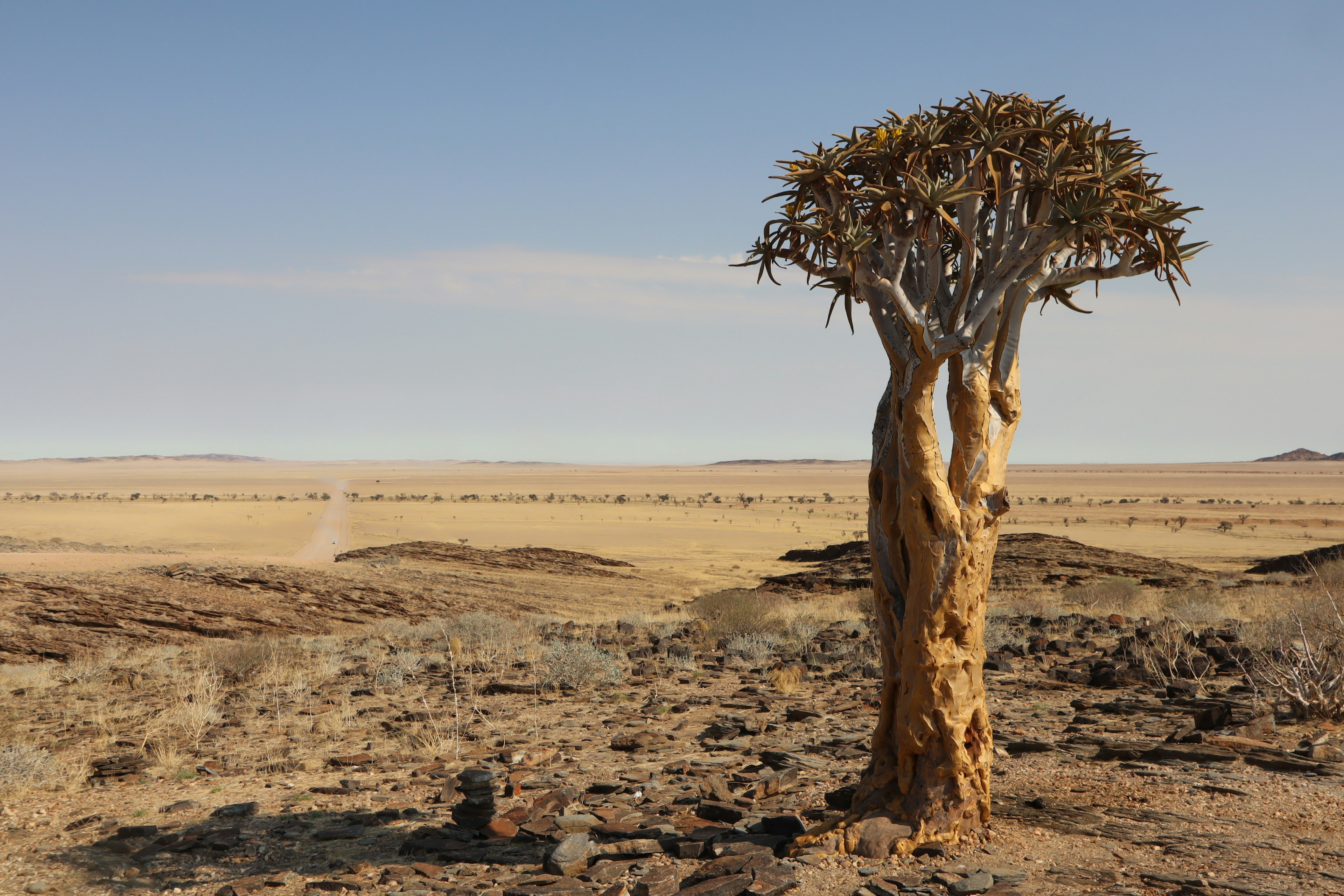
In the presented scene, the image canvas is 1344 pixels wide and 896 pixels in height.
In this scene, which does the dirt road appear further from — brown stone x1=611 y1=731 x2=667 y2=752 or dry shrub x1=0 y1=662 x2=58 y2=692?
brown stone x1=611 y1=731 x2=667 y2=752

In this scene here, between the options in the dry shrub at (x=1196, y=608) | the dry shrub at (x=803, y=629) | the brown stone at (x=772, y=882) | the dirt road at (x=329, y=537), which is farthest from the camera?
the dirt road at (x=329, y=537)

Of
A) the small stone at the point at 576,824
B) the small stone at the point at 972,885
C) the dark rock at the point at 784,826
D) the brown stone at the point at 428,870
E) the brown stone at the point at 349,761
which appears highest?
the small stone at the point at 972,885

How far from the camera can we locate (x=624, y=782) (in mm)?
8500

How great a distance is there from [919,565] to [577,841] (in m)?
3.15

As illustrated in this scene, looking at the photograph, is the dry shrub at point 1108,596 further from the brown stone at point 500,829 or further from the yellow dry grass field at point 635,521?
the brown stone at point 500,829

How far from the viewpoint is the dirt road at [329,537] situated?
35.9m

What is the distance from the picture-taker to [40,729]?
36.9 ft

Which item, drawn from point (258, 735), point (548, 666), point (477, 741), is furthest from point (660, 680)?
point (258, 735)

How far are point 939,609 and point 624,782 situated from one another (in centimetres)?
387

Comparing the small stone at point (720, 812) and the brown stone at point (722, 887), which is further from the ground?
the brown stone at point (722, 887)

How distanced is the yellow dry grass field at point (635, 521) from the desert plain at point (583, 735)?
16.4 ft

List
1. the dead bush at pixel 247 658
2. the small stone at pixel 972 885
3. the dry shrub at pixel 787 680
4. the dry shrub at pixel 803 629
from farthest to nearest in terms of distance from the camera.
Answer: the dry shrub at pixel 803 629, the dead bush at pixel 247 658, the dry shrub at pixel 787 680, the small stone at pixel 972 885

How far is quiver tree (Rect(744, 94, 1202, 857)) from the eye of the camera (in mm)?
5953

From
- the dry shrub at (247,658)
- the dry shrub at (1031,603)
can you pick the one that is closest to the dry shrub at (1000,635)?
the dry shrub at (1031,603)
